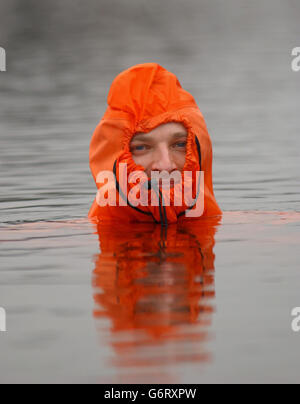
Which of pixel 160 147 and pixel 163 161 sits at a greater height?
pixel 160 147

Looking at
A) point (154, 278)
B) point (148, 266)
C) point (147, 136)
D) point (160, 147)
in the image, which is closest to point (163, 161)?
point (160, 147)

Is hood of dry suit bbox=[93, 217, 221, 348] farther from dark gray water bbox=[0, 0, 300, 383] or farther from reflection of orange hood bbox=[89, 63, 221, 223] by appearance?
reflection of orange hood bbox=[89, 63, 221, 223]

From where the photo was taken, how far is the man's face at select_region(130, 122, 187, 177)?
845 cm

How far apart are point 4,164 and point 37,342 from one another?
9.33 meters

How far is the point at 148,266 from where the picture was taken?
274 inches

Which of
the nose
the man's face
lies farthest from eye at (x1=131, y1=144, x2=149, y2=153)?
the nose

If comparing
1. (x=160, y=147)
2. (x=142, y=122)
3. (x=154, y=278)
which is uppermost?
(x=142, y=122)

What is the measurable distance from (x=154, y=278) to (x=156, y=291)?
37 centimetres

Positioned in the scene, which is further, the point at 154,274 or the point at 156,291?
the point at 154,274

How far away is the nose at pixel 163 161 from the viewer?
840cm

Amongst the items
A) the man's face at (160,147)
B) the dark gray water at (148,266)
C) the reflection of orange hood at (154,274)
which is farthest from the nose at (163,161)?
the dark gray water at (148,266)

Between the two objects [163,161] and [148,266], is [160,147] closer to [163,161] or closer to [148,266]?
[163,161]

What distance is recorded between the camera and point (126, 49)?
40.2 metres
